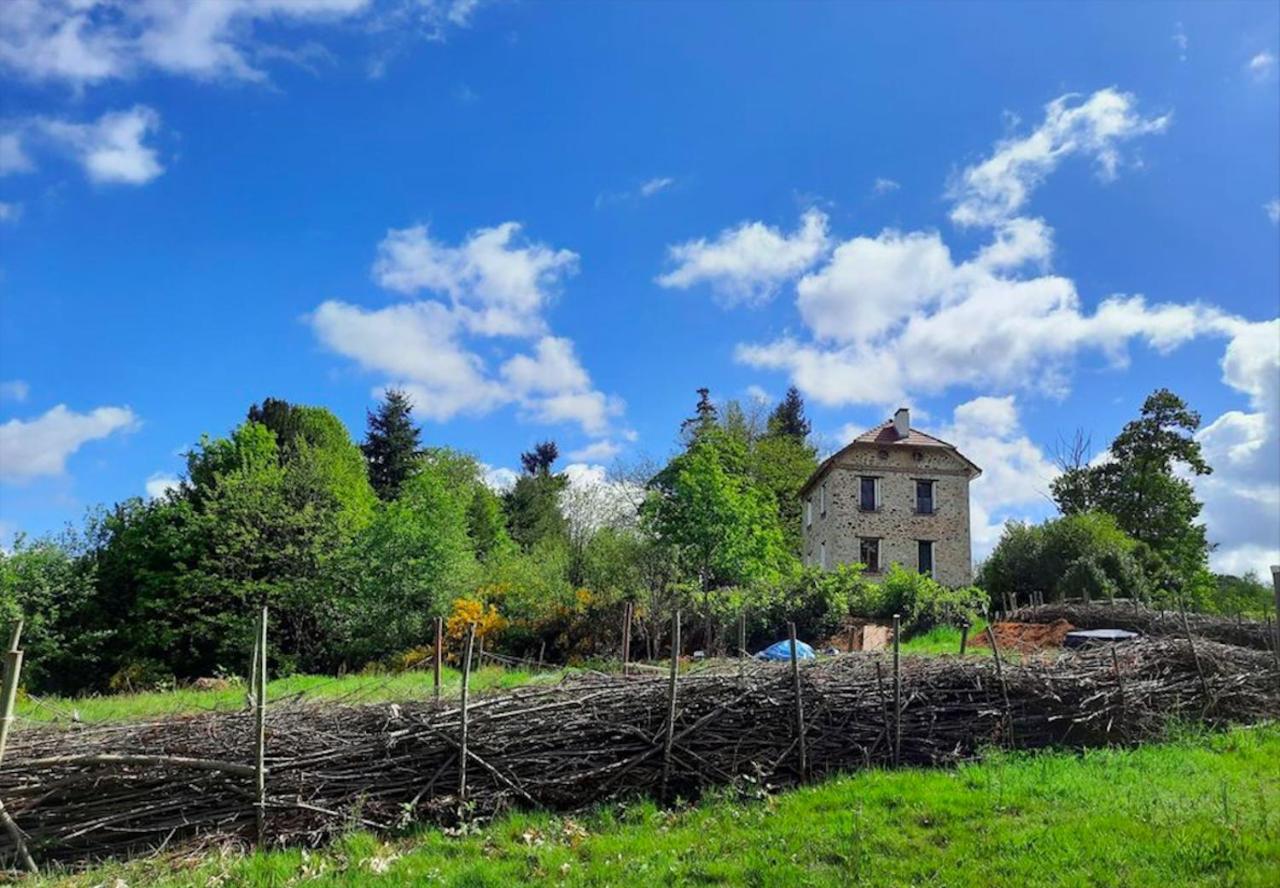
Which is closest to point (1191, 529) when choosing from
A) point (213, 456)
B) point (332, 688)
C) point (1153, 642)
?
point (1153, 642)

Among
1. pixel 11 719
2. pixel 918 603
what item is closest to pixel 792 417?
pixel 918 603

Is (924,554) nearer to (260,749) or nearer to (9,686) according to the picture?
(260,749)

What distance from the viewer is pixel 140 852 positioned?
6.14m

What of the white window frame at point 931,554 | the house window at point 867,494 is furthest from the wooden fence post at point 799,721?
the white window frame at point 931,554

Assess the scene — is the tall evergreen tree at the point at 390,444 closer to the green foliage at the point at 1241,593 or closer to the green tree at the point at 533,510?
the green tree at the point at 533,510

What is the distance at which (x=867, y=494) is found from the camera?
32031 mm

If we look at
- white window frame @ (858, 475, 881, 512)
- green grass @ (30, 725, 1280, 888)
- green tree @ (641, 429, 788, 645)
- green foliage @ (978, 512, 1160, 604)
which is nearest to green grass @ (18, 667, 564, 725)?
green grass @ (30, 725, 1280, 888)

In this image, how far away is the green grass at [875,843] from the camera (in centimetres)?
525

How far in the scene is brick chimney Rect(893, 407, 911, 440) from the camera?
3275 centimetres

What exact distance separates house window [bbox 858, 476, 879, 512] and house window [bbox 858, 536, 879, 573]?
117cm

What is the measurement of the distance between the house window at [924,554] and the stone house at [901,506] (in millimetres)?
37

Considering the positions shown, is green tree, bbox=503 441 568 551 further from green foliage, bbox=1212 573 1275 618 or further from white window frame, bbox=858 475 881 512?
green foliage, bbox=1212 573 1275 618

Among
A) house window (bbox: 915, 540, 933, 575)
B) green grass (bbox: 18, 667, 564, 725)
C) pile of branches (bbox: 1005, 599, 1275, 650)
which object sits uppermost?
house window (bbox: 915, 540, 933, 575)

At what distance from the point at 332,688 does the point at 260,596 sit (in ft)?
31.7
